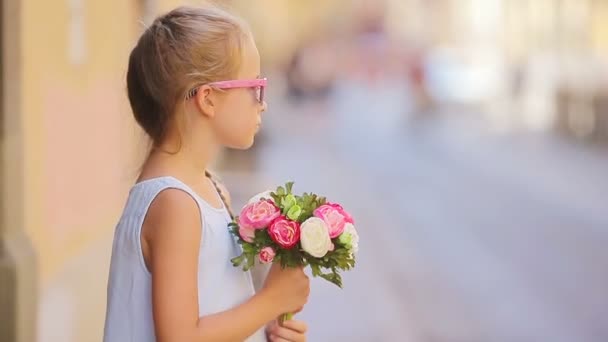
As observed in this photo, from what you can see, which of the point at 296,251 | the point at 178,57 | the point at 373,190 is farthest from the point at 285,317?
the point at 373,190

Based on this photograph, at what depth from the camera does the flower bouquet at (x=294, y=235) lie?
246cm

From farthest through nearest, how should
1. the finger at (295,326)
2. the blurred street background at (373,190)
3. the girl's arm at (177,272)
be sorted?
the blurred street background at (373,190) → the finger at (295,326) → the girl's arm at (177,272)

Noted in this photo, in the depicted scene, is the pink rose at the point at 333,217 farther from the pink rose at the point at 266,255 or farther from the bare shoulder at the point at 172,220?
the bare shoulder at the point at 172,220

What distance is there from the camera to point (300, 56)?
42.5 metres

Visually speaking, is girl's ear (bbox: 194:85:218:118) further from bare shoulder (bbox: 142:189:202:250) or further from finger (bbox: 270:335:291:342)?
finger (bbox: 270:335:291:342)

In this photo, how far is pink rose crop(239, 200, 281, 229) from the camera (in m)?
2.46

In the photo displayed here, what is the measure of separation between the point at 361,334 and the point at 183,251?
5.72 meters

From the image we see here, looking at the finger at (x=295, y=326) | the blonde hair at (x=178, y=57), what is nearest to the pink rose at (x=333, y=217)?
the finger at (x=295, y=326)

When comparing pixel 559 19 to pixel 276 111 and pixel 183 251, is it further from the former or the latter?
pixel 183 251

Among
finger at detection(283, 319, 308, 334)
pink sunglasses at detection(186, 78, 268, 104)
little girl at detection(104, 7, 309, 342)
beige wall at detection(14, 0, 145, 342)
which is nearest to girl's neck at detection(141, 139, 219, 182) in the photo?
little girl at detection(104, 7, 309, 342)

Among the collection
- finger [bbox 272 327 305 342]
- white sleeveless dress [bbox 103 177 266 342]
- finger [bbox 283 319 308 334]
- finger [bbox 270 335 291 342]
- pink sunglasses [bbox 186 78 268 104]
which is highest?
pink sunglasses [bbox 186 78 268 104]

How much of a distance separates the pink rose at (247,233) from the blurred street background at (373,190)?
0.45 meters

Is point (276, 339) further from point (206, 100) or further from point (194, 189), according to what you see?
point (206, 100)

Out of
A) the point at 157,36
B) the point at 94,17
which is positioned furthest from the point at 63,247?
the point at 157,36
